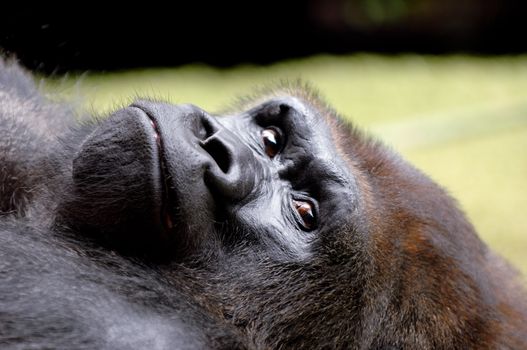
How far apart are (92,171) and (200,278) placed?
41 cm

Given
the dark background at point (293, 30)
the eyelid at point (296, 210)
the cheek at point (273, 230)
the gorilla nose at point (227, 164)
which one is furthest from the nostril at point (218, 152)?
the dark background at point (293, 30)

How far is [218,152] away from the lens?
2.36 metres

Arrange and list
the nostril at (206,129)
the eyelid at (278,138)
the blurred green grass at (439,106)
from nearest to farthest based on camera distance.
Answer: the nostril at (206,129) → the eyelid at (278,138) → the blurred green grass at (439,106)

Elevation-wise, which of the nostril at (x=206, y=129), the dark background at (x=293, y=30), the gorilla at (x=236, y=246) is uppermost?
the dark background at (x=293, y=30)

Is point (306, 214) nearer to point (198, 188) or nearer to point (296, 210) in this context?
point (296, 210)

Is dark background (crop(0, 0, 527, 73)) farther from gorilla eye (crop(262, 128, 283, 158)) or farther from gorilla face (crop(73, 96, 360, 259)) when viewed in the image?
gorilla face (crop(73, 96, 360, 259))

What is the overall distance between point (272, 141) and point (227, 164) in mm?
412

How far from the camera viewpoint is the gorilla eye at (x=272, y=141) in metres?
2.70

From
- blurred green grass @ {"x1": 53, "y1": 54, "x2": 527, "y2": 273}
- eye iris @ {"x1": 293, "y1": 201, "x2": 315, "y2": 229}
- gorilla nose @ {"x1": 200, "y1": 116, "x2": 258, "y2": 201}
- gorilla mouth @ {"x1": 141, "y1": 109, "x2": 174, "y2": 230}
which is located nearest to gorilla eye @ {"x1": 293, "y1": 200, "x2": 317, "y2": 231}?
eye iris @ {"x1": 293, "y1": 201, "x2": 315, "y2": 229}

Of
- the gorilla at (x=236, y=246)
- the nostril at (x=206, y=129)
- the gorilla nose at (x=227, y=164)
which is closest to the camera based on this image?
the gorilla at (x=236, y=246)

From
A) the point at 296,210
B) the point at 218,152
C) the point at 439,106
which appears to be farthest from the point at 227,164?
the point at 439,106

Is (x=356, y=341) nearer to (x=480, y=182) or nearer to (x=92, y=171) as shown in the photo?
(x=92, y=171)

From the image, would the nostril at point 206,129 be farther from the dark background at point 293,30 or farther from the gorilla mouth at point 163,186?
the dark background at point 293,30

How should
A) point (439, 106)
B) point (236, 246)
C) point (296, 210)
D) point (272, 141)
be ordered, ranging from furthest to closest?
point (439, 106)
point (272, 141)
point (296, 210)
point (236, 246)
